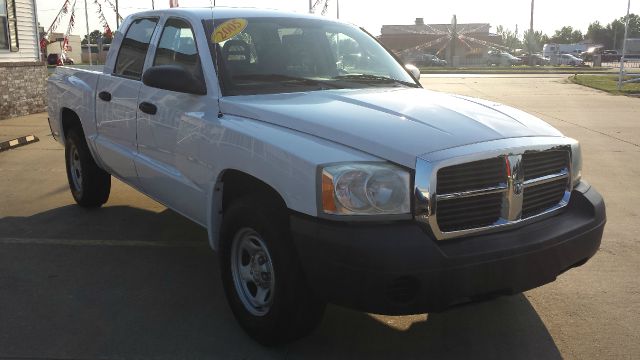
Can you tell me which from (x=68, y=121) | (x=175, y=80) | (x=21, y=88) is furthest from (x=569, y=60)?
(x=175, y=80)

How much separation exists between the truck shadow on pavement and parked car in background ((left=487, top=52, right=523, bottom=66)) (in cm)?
6845

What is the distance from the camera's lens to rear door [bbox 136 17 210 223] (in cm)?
398

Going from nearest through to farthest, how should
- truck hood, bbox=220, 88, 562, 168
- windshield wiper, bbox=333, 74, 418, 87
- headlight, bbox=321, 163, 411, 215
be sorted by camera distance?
headlight, bbox=321, 163, 411, 215
truck hood, bbox=220, 88, 562, 168
windshield wiper, bbox=333, 74, 418, 87

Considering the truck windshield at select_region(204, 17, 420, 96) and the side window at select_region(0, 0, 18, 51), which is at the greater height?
the side window at select_region(0, 0, 18, 51)

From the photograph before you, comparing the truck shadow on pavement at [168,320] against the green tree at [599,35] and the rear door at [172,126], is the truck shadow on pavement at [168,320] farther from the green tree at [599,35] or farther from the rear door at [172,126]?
the green tree at [599,35]

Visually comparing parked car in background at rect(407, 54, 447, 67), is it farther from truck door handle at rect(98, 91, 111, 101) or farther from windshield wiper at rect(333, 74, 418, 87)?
windshield wiper at rect(333, 74, 418, 87)

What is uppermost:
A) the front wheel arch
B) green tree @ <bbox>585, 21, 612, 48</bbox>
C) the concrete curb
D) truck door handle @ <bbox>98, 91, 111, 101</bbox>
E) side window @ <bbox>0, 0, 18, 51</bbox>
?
green tree @ <bbox>585, 21, 612, 48</bbox>

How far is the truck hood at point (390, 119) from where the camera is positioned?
2.98 m

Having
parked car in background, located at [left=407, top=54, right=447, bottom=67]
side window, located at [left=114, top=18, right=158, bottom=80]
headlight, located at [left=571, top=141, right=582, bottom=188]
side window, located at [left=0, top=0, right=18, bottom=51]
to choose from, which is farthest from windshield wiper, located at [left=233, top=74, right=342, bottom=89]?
parked car in background, located at [left=407, top=54, right=447, bottom=67]

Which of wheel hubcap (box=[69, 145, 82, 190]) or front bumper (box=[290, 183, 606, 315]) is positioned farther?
wheel hubcap (box=[69, 145, 82, 190])

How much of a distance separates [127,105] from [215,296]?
5.64 ft

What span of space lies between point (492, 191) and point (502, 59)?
7102 centimetres

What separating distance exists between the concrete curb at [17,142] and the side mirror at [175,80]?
23.2 feet

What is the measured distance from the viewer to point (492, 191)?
3.03m
